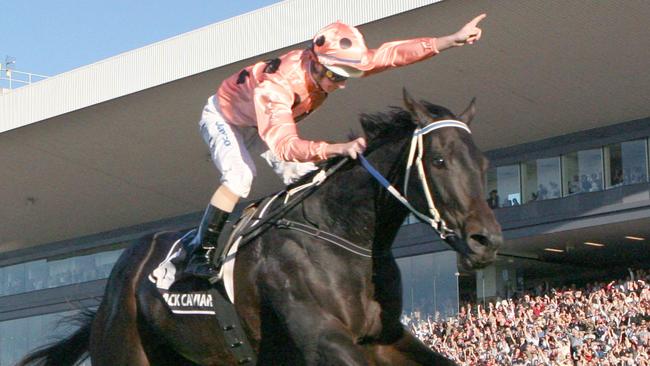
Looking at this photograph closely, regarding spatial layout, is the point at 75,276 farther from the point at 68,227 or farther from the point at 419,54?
Answer: the point at 419,54

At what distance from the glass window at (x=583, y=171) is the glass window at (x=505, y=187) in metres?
1.02

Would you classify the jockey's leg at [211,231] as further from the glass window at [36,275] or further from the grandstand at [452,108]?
the glass window at [36,275]

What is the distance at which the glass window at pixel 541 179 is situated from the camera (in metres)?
21.3

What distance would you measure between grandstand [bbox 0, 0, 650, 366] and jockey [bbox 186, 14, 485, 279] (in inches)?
391

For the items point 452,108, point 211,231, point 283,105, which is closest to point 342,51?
point 283,105

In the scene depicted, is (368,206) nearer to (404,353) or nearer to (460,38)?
(404,353)

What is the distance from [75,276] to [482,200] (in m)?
26.3

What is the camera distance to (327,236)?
5863 mm

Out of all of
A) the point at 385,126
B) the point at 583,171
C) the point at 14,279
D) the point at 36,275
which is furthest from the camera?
the point at 14,279

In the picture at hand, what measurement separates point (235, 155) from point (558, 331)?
37.7 feet

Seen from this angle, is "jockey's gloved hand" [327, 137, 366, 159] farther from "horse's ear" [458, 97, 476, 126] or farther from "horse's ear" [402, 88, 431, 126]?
"horse's ear" [458, 97, 476, 126]

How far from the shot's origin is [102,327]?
7.16 m

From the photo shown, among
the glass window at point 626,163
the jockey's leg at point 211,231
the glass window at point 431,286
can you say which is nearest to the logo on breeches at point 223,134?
the jockey's leg at point 211,231

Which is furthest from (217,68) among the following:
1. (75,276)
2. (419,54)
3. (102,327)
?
(419,54)
